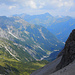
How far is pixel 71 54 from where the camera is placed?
29.1 m

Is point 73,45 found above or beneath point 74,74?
above

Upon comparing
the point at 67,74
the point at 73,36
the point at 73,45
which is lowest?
the point at 67,74

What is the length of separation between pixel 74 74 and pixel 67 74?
1494 mm

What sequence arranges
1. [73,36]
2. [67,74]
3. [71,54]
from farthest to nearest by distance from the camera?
[73,36]
[71,54]
[67,74]

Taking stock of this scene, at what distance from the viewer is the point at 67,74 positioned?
17.3m

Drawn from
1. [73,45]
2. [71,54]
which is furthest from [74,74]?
[73,45]

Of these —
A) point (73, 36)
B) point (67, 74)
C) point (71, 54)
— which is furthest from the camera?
point (73, 36)

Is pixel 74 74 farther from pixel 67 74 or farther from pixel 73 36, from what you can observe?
pixel 73 36

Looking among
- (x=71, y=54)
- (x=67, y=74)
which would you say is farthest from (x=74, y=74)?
(x=71, y=54)

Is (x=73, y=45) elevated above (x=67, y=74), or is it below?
above

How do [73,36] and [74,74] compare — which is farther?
[73,36]

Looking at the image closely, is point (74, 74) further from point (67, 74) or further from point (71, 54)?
point (71, 54)

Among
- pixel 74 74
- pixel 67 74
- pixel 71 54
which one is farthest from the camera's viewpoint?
pixel 71 54

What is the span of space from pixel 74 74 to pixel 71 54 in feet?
44.6
